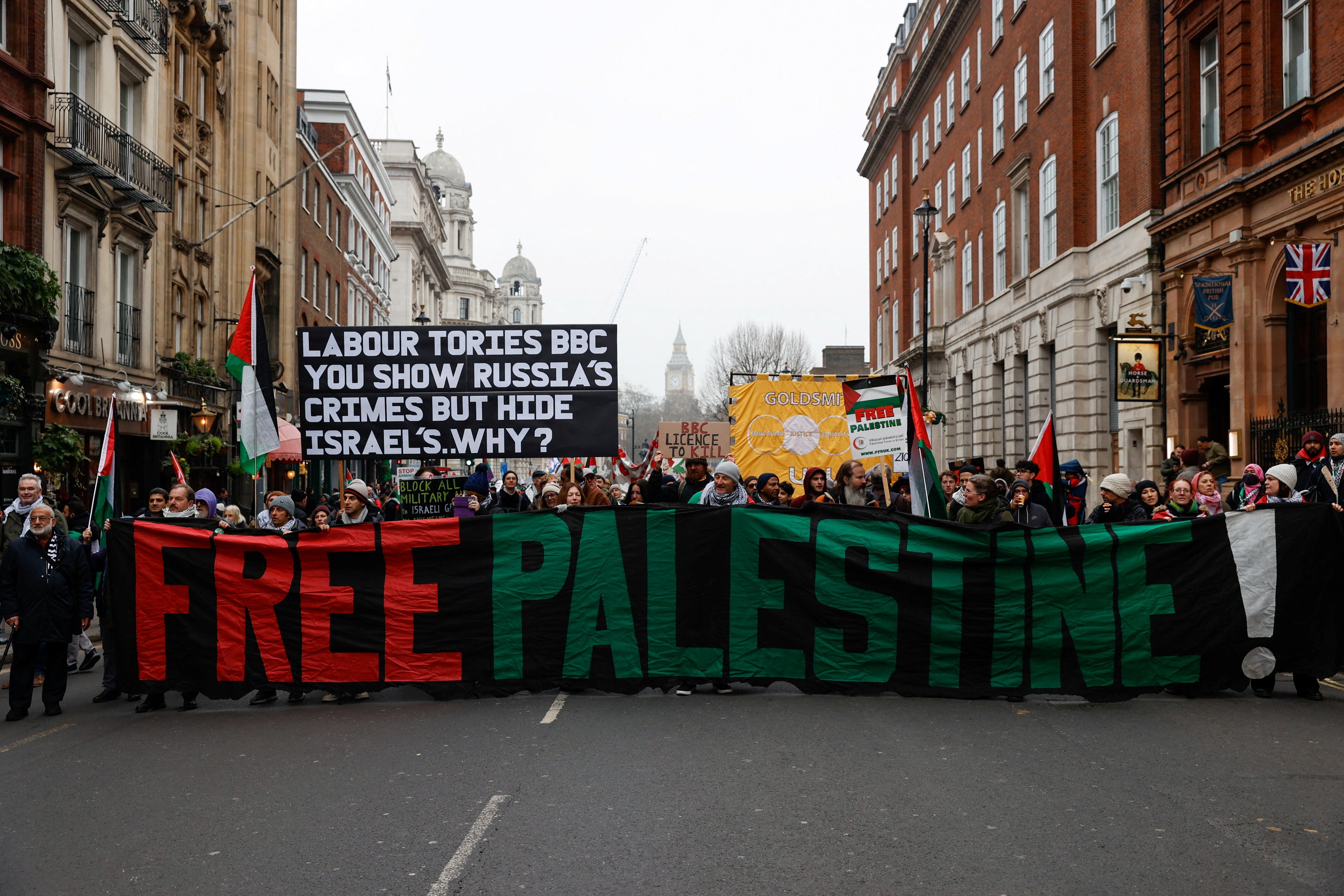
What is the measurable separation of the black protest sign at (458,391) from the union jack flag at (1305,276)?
32.3 ft

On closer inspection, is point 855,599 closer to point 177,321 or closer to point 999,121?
point 177,321

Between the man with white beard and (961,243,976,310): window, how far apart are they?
31.1 meters

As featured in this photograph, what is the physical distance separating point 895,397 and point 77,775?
38.5ft

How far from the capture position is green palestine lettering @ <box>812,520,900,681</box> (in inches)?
382

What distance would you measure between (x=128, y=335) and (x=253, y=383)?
1503cm

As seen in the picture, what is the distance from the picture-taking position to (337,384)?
1293 cm

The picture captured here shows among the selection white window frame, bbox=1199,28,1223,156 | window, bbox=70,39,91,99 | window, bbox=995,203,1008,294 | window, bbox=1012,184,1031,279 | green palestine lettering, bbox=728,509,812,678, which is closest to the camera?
green palestine lettering, bbox=728,509,812,678

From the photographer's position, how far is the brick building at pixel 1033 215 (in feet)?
79.4

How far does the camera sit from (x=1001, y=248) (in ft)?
110

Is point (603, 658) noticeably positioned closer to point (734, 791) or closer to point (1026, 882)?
point (734, 791)

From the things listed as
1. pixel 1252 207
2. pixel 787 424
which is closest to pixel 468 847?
pixel 787 424

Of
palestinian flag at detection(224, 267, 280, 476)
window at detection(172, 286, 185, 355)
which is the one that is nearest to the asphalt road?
palestinian flag at detection(224, 267, 280, 476)

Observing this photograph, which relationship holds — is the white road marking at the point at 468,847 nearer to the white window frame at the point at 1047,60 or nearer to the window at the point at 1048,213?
the window at the point at 1048,213

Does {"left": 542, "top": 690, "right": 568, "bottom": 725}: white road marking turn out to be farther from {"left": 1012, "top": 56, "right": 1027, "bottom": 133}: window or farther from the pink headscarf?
{"left": 1012, "top": 56, "right": 1027, "bottom": 133}: window
